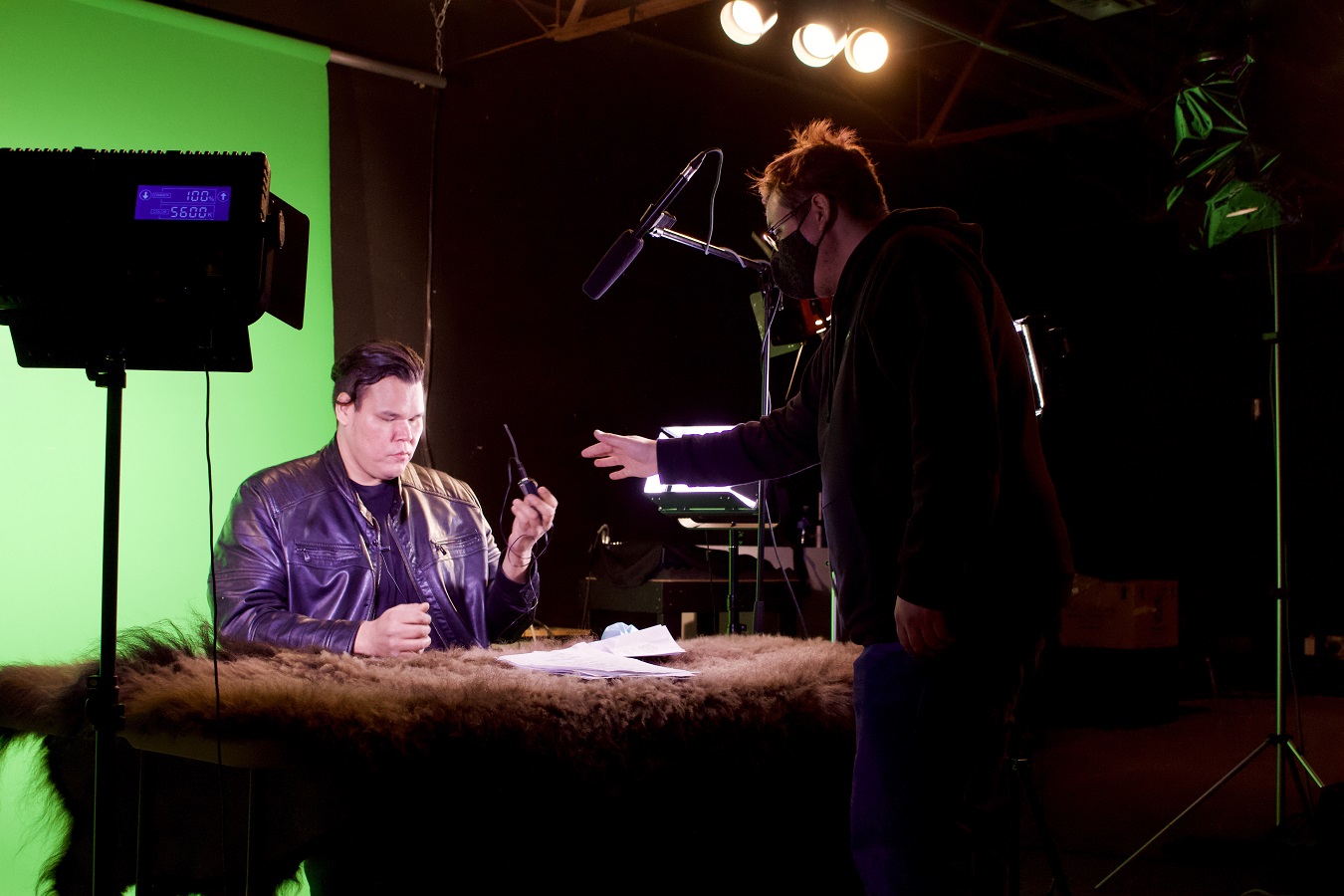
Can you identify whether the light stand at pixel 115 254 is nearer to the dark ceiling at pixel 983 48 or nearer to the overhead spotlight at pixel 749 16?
the dark ceiling at pixel 983 48

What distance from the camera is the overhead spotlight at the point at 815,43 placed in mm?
4258

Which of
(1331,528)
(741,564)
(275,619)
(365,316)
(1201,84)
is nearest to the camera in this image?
(275,619)

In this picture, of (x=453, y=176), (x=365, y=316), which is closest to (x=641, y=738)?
(x=365, y=316)

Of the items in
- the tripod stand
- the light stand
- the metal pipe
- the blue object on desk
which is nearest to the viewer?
the light stand

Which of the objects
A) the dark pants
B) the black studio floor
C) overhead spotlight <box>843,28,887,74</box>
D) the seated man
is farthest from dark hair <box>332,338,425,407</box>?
overhead spotlight <box>843,28,887,74</box>

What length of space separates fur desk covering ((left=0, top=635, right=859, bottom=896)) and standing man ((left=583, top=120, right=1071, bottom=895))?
0.44ft

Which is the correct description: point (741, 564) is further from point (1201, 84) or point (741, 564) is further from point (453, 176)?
point (1201, 84)

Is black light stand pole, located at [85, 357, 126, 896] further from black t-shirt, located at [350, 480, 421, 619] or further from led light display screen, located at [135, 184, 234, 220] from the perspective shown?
black t-shirt, located at [350, 480, 421, 619]

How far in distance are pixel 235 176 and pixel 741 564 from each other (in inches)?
124

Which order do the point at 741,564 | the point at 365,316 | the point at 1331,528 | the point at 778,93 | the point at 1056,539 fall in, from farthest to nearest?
the point at 1331,528, the point at 778,93, the point at 741,564, the point at 365,316, the point at 1056,539

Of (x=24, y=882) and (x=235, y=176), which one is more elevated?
(x=235, y=176)

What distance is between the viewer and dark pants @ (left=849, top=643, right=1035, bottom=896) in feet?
4.75

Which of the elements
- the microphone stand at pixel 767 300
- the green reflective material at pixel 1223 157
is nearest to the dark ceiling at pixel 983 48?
the green reflective material at pixel 1223 157

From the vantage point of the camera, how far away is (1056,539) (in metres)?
1.53
